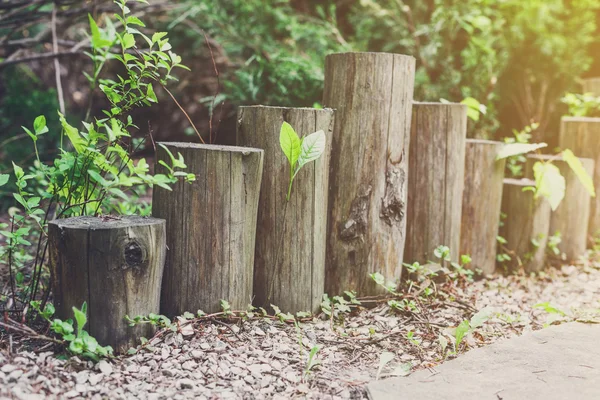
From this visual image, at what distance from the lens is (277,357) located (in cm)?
241

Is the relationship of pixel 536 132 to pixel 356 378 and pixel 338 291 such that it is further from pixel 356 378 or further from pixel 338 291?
pixel 356 378

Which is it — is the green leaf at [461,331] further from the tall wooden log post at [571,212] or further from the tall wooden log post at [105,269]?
the tall wooden log post at [571,212]

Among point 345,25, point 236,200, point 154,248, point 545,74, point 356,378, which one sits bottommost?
point 356,378

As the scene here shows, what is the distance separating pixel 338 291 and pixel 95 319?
130 centimetres

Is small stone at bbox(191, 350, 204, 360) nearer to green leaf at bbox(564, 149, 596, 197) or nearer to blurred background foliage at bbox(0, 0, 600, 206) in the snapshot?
blurred background foliage at bbox(0, 0, 600, 206)

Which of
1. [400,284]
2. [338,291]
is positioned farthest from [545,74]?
[338,291]

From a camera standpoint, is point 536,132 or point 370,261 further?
point 536,132

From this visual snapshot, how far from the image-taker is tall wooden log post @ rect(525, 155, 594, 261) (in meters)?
3.87

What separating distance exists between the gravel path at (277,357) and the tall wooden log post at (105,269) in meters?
0.16

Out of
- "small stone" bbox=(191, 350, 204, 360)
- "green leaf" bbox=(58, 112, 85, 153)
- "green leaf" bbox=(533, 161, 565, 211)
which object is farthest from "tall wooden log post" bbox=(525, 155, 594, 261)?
"green leaf" bbox=(58, 112, 85, 153)

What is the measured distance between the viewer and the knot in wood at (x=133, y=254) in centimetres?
223

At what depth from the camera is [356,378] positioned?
2.29m

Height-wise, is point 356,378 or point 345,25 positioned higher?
point 345,25

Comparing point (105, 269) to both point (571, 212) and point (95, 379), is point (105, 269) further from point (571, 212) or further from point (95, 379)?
point (571, 212)
